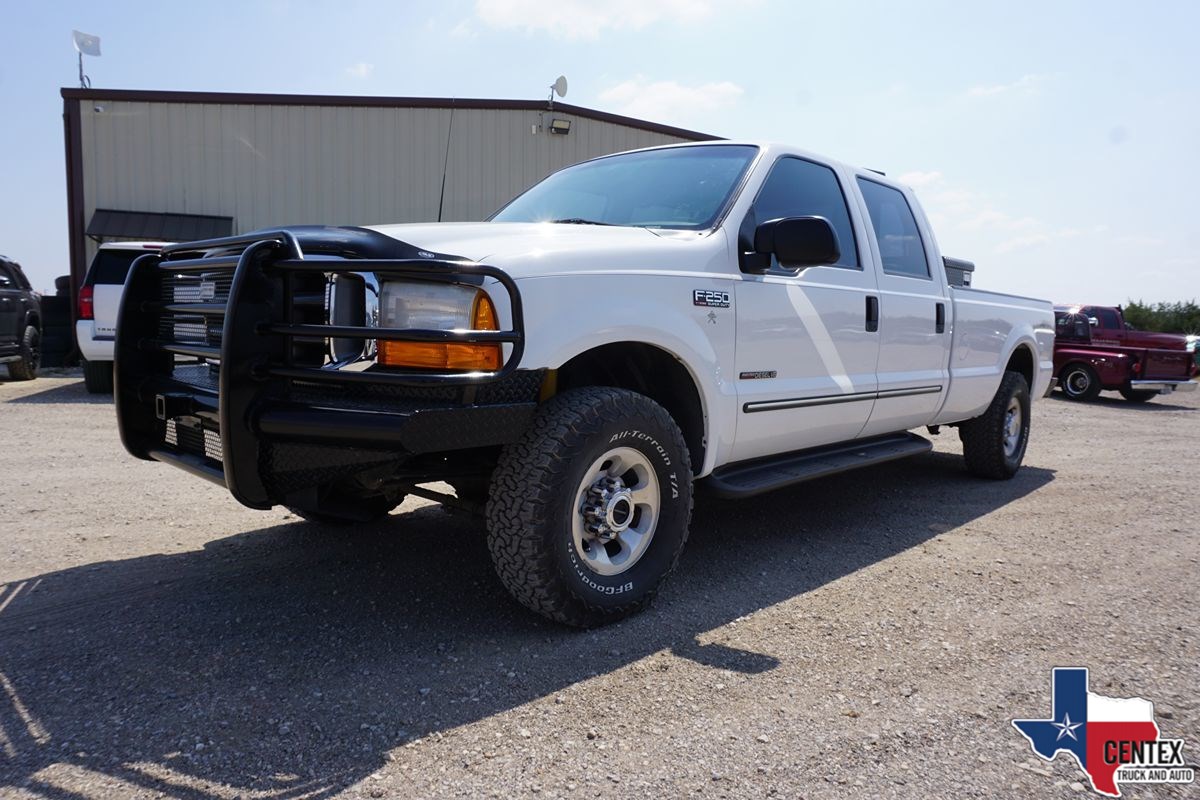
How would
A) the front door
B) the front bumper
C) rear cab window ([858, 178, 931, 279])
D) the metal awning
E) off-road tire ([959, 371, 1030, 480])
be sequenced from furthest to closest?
1. the front bumper
2. the metal awning
3. the front door
4. off-road tire ([959, 371, 1030, 480])
5. rear cab window ([858, 178, 931, 279])

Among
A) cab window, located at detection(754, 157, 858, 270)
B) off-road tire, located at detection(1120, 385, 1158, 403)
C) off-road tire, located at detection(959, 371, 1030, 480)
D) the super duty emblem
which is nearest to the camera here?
the super duty emblem

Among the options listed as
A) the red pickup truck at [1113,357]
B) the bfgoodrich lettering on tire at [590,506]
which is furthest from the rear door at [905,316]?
the red pickup truck at [1113,357]

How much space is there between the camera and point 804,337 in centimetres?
399

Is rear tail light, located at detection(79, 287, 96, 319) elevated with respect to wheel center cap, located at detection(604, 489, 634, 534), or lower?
elevated

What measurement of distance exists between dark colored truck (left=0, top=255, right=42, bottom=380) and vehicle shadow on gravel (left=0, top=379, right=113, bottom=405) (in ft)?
2.77

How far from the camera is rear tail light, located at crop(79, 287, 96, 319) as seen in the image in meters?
9.47

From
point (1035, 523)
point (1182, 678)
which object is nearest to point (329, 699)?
point (1182, 678)

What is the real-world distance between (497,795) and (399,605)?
139cm

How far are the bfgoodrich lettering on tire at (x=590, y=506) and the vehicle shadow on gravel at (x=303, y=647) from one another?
17 cm

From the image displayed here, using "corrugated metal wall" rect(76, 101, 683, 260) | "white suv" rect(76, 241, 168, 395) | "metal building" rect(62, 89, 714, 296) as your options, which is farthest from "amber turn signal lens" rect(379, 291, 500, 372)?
"corrugated metal wall" rect(76, 101, 683, 260)

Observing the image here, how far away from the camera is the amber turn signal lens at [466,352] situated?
106 inches

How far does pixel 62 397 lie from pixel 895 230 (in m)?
9.71

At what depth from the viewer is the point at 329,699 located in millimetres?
2547

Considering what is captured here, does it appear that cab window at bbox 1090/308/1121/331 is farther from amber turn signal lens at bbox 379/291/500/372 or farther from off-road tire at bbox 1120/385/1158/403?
amber turn signal lens at bbox 379/291/500/372
